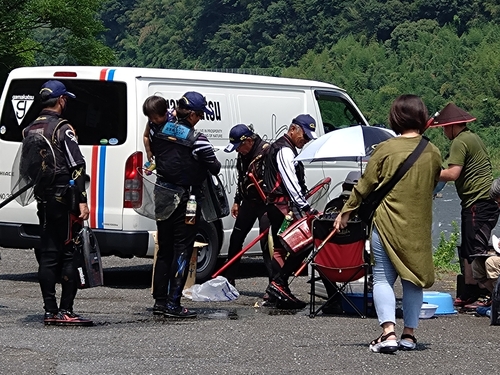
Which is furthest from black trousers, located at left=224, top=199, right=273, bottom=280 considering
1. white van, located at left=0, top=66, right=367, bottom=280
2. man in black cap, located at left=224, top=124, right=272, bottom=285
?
white van, located at left=0, top=66, right=367, bottom=280

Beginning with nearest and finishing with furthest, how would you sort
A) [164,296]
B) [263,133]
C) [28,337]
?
[28,337]
[164,296]
[263,133]

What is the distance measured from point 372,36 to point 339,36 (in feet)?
15.5

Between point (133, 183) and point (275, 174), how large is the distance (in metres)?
1.49

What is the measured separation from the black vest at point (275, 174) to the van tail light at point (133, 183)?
1308 millimetres

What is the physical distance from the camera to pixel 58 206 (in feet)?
28.1

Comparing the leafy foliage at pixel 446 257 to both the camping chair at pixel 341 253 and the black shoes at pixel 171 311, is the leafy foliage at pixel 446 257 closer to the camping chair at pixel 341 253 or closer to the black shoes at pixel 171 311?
the camping chair at pixel 341 253

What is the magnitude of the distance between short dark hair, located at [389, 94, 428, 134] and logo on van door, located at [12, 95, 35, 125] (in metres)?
4.94

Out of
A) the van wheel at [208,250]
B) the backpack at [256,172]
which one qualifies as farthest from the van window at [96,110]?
the van wheel at [208,250]

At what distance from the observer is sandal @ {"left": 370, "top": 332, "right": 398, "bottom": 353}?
7387 millimetres

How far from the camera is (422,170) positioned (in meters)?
7.55

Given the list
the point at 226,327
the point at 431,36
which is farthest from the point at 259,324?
the point at 431,36

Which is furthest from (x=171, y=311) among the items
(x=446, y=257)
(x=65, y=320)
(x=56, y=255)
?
(x=446, y=257)

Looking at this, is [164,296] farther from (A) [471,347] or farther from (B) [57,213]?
(A) [471,347]

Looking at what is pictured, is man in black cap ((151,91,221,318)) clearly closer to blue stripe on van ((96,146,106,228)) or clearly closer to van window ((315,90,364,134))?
blue stripe on van ((96,146,106,228))
